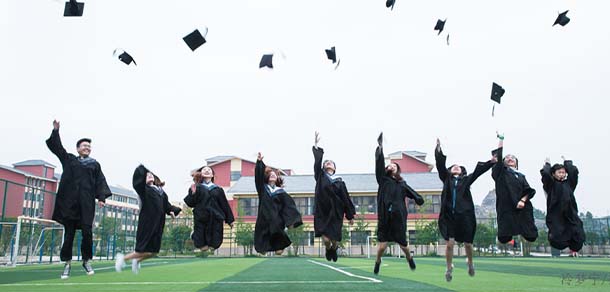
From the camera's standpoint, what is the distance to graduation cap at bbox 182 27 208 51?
9.91m

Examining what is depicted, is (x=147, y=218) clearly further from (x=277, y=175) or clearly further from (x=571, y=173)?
(x=571, y=173)

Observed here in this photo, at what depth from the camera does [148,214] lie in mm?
9625

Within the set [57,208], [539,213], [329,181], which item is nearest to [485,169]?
[329,181]

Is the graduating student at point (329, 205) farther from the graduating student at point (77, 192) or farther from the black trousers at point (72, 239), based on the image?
the black trousers at point (72, 239)

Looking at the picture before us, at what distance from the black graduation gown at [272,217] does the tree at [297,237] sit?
108 feet

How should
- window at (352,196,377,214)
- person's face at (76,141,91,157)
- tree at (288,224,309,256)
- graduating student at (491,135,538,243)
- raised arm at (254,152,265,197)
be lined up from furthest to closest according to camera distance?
1. window at (352,196,377,214)
2. tree at (288,224,309,256)
3. person's face at (76,141,91,157)
4. raised arm at (254,152,265,197)
5. graduating student at (491,135,538,243)

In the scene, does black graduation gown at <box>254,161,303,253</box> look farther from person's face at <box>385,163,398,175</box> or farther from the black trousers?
the black trousers

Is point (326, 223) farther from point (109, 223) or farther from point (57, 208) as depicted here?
point (109, 223)

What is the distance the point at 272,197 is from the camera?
9.72 meters

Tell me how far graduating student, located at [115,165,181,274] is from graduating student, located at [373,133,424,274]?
4.14m

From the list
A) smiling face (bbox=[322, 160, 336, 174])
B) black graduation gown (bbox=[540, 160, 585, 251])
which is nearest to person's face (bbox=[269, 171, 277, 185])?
smiling face (bbox=[322, 160, 336, 174])

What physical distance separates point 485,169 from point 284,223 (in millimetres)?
3913

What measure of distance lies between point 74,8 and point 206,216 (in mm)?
4623

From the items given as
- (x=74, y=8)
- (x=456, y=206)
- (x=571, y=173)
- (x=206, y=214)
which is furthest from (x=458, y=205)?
(x=74, y=8)
